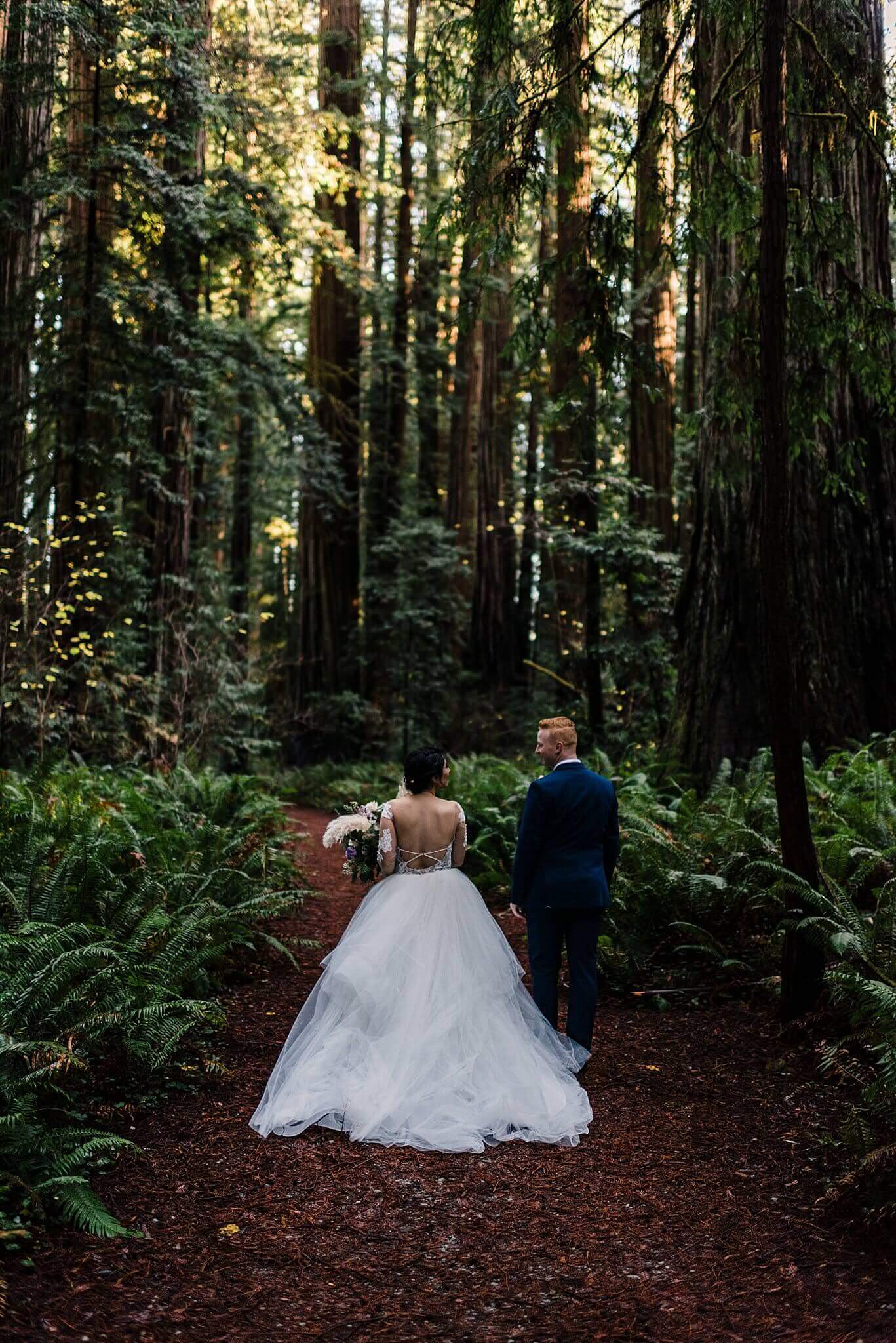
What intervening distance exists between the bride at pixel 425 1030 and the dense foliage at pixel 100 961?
623 mm

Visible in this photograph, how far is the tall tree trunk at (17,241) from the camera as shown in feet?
32.9

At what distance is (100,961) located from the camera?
17.2ft

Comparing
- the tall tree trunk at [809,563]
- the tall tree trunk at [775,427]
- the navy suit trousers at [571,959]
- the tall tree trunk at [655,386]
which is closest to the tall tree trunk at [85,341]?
the tall tree trunk at [655,386]

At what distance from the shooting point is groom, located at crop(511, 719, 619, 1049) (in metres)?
5.18

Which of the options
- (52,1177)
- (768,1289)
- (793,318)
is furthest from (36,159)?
(768,1289)

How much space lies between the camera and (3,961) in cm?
484

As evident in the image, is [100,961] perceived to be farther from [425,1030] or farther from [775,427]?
[775,427]

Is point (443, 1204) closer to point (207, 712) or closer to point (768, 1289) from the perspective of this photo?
point (768, 1289)

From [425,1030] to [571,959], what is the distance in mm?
872

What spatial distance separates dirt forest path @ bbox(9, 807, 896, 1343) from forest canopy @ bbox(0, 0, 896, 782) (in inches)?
152

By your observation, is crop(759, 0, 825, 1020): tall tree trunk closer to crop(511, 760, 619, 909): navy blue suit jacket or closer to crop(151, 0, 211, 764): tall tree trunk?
crop(511, 760, 619, 909): navy blue suit jacket

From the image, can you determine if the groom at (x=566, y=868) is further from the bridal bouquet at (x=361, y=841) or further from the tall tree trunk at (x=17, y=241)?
the tall tree trunk at (x=17, y=241)

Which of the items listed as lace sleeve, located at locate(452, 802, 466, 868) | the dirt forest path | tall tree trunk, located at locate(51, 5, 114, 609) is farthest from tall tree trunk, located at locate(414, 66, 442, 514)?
the dirt forest path

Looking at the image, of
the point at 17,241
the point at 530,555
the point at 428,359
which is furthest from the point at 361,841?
the point at 530,555
